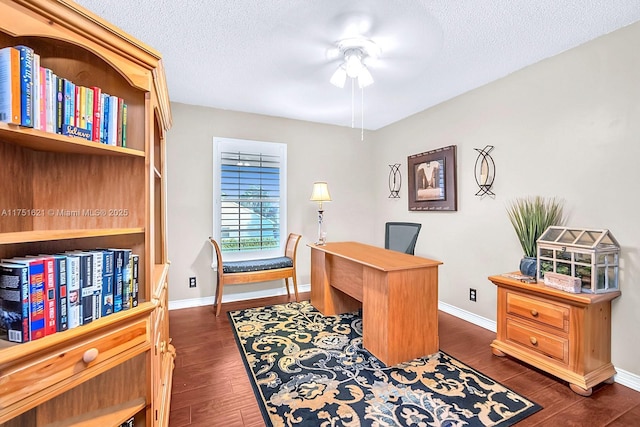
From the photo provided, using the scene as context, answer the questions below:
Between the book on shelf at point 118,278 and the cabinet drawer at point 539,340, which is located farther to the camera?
the cabinet drawer at point 539,340

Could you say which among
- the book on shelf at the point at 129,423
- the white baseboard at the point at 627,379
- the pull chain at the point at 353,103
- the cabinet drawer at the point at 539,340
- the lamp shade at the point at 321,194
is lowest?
the white baseboard at the point at 627,379

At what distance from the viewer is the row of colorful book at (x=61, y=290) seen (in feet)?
2.87

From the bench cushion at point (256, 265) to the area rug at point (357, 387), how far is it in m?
0.83

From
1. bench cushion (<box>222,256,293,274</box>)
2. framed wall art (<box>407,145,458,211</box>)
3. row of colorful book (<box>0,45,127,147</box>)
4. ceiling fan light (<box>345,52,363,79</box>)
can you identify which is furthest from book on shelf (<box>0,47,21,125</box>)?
framed wall art (<box>407,145,458,211</box>)

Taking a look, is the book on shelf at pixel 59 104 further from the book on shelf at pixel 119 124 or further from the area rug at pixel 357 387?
the area rug at pixel 357 387

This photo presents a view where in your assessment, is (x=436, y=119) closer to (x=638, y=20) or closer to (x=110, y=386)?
(x=638, y=20)

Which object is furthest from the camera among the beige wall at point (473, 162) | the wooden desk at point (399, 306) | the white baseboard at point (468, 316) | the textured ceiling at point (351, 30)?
the white baseboard at point (468, 316)

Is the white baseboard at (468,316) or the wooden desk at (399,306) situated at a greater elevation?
the wooden desk at (399,306)

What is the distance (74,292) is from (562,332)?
2.79m

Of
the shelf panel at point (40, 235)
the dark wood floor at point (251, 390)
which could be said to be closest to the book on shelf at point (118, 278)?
the shelf panel at point (40, 235)

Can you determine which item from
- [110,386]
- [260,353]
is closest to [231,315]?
[260,353]

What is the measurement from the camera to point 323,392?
1900mm

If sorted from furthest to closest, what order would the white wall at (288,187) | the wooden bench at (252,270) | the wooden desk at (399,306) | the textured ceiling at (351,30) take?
1. the white wall at (288,187)
2. the wooden bench at (252,270)
3. the wooden desk at (399,306)
4. the textured ceiling at (351,30)

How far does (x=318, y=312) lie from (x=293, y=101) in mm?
2536
